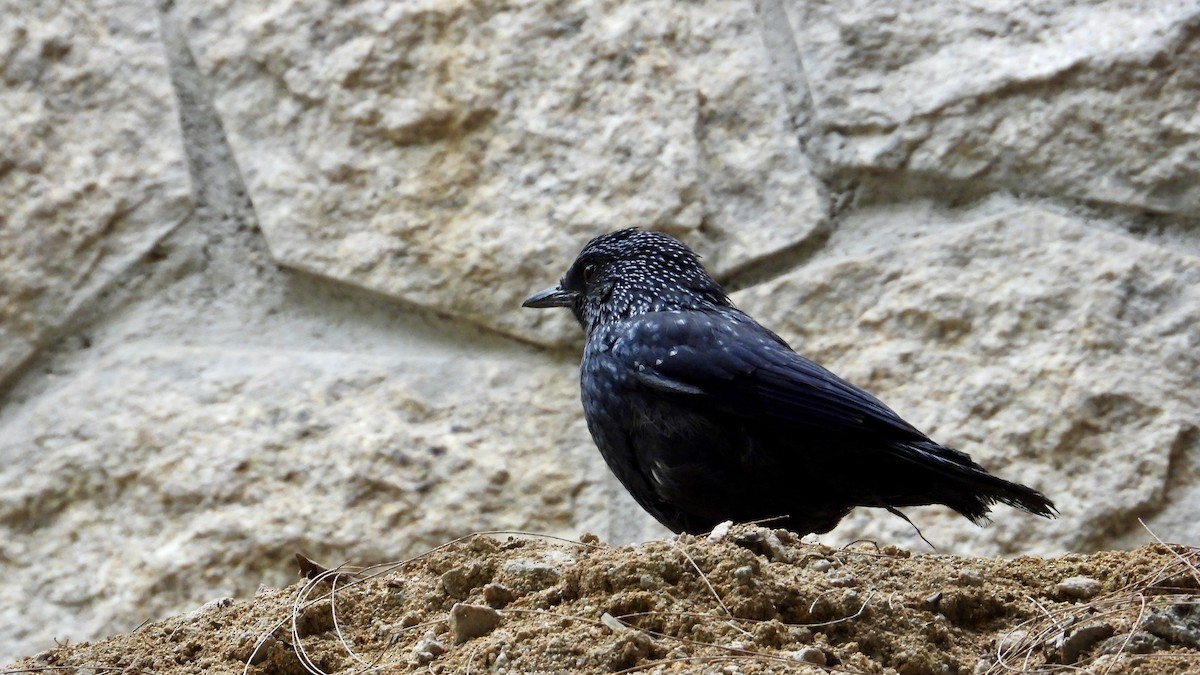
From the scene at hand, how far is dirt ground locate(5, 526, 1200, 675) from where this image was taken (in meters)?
2.18

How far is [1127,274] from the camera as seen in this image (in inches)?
149

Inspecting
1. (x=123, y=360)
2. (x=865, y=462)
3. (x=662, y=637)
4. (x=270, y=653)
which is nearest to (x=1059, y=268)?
(x=865, y=462)

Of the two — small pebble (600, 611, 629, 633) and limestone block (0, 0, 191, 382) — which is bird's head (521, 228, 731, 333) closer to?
limestone block (0, 0, 191, 382)

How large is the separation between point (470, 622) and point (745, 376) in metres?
1.20

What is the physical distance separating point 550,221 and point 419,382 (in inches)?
24.1

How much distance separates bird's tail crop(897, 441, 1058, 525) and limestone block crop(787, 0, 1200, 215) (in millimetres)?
1116

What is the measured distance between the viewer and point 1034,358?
3805 mm

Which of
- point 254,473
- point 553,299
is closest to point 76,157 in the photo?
point 254,473

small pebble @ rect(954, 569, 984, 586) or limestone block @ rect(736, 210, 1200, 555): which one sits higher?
small pebble @ rect(954, 569, 984, 586)

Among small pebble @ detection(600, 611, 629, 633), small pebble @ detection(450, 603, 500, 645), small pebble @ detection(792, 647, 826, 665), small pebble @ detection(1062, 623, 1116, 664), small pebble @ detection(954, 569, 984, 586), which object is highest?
small pebble @ detection(450, 603, 500, 645)

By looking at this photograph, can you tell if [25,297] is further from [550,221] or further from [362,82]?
[550,221]

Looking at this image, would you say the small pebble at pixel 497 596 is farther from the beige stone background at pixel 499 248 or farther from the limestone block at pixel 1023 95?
the limestone block at pixel 1023 95

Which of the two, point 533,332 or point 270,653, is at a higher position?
point 270,653

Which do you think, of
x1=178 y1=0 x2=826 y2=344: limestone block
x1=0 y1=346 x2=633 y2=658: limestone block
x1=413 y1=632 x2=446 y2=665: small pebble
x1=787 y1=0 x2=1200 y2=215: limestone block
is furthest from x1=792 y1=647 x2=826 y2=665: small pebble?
x1=787 y1=0 x2=1200 y2=215: limestone block
